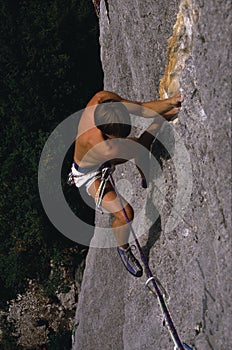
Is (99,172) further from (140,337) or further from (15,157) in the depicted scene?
(15,157)

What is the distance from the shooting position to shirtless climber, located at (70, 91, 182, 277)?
15.5 feet

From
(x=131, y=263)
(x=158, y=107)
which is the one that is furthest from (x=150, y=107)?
(x=131, y=263)

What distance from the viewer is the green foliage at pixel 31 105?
35.6 feet

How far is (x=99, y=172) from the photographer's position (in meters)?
5.16

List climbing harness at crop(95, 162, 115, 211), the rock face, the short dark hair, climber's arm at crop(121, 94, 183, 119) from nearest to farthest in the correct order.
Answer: the rock face
climber's arm at crop(121, 94, 183, 119)
the short dark hair
climbing harness at crop(95, 162, 115, 211)

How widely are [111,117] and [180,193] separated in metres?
0.71

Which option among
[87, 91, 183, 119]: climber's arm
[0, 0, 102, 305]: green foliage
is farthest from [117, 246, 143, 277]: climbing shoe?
[0, 0, 102, 305]: green foliage

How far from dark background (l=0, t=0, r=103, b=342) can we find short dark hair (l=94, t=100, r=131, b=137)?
19.3ft

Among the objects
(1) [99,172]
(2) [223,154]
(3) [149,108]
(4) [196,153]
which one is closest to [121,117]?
(3) [149,108]

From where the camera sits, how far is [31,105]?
36.2 ft

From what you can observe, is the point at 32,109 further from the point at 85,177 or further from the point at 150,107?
the point at 150,107

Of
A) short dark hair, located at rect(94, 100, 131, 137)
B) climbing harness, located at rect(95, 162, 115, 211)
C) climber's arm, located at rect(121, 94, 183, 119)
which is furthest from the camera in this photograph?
climbing harness, located at rect(95, 162, 115, 211)

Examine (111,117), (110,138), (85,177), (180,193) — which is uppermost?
(111,117)

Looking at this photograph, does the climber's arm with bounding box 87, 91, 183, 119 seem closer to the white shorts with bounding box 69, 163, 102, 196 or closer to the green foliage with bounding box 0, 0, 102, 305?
the white shorts with bounding box 69, 163, 102, 196
